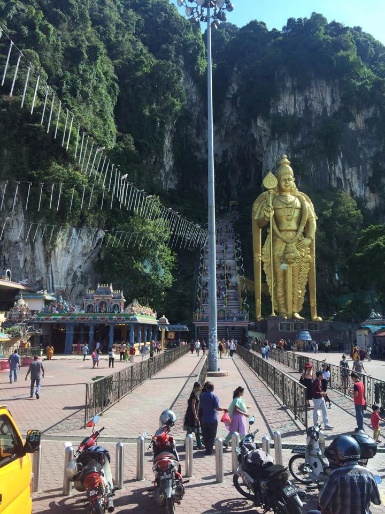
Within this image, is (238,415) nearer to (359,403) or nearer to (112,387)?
(359,403)

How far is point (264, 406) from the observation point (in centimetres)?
1202

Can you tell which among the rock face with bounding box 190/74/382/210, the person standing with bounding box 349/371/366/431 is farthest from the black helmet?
the rock face with bounding box 190/74/382/210

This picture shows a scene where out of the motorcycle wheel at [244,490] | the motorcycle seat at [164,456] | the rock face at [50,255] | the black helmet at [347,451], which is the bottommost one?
the motorcycle wheel at [244,490]

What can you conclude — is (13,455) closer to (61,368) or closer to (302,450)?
(302,450)

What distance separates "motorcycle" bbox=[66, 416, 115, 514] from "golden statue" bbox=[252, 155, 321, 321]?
3732cm

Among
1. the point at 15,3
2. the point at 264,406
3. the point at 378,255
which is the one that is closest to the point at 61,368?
the point at 264,406

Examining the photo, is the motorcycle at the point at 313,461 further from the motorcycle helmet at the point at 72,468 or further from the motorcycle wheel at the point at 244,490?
the motorcycle helmet at the point at 72,468

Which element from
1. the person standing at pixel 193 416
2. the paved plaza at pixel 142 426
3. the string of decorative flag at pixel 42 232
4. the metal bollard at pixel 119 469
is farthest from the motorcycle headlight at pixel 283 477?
the string of decorative flag at pixel 42 232

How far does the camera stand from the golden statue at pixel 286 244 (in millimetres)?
41875

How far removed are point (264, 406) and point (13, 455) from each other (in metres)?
8.93

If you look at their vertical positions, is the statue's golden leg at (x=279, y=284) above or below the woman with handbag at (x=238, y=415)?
above

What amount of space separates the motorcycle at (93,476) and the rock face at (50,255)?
4251 centimetres

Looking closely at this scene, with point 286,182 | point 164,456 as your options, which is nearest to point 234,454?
point 164,456

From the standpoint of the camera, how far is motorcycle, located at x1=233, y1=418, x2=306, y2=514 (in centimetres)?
475
